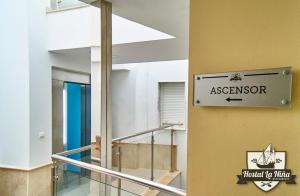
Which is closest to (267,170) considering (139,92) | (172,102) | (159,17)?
(159,17)

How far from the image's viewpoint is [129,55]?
13.4 feet

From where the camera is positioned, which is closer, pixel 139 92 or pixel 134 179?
pixel 134 179

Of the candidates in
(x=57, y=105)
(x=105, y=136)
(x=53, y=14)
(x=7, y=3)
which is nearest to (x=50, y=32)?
(x=53, y=14)

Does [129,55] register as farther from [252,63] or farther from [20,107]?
[252,63]

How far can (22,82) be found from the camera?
368cm

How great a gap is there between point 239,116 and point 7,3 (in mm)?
4203

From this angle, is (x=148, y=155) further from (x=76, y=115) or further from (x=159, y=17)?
(x=159, y=17)

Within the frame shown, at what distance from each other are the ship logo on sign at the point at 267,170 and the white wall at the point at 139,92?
5.14 metres

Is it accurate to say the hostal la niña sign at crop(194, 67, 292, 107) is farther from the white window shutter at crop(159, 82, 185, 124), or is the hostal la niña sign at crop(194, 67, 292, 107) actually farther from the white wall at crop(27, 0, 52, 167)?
the white window shutter at crop(159, 82, 185, 124)

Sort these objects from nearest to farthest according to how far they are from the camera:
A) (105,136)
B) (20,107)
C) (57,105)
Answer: (105,136), (20,107), (57,105)

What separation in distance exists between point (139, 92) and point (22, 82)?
9.69ft

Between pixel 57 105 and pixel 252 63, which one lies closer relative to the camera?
pixel 252 63

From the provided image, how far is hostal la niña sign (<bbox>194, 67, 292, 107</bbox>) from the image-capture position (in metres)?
0.65

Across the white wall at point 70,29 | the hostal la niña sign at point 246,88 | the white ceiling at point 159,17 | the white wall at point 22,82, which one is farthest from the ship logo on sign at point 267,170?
the white wall at point 22,82
